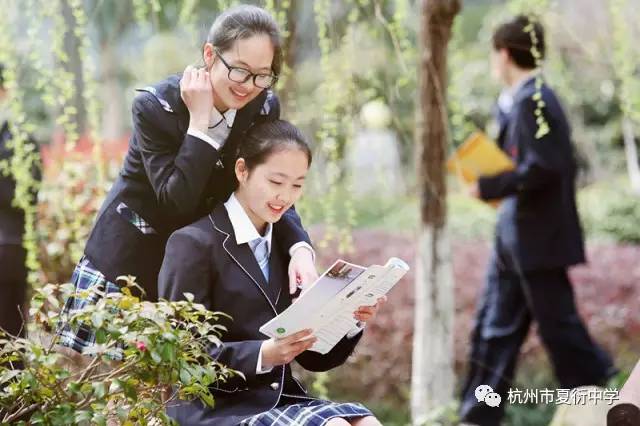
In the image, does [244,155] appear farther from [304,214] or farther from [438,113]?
[438,113]

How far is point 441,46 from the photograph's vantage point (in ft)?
13.8

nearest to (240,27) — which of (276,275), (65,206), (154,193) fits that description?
(154,193)

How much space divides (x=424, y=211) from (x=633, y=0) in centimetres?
611

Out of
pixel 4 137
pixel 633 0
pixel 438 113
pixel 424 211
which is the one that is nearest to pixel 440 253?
pixel 424 211

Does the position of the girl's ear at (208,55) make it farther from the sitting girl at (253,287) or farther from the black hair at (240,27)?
the sitting girl at (253,287)

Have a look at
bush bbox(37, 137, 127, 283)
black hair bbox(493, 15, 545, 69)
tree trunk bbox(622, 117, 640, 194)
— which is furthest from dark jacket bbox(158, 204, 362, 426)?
tree trunk bbox(622, 117, 640, 194)

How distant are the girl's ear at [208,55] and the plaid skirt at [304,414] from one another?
84 centimetres

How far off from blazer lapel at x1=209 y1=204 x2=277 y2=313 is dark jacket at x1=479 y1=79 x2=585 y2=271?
2.24 m

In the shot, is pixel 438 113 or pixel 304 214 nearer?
pixel 304 214

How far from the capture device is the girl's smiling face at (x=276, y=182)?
9.09ft

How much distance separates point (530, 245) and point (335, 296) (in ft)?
8.23

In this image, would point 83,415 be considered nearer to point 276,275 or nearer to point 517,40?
point 276,275

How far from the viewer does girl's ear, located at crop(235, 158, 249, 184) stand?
9.25 ft

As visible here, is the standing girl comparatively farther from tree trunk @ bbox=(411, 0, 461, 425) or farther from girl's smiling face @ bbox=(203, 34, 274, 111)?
tree trunk @ bbox=(411, 0, 461, 425)
